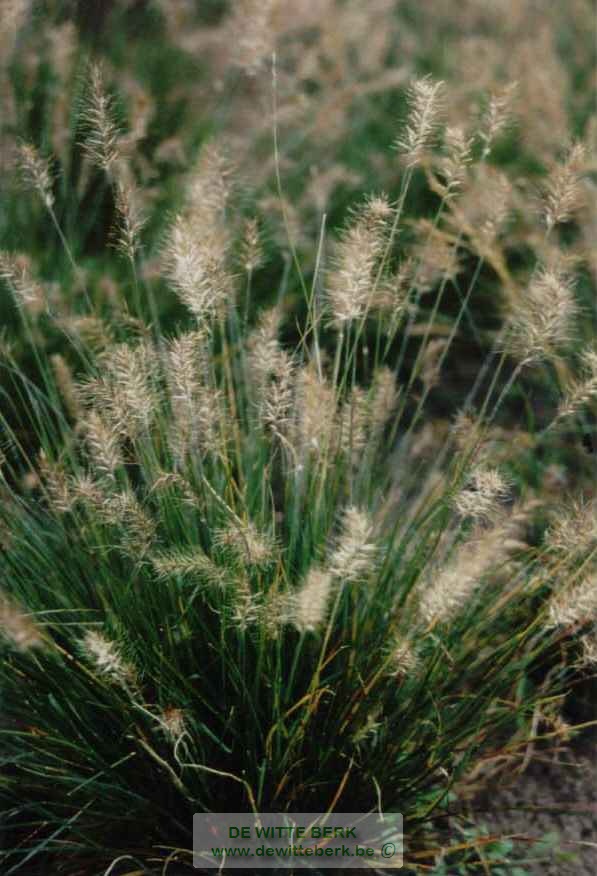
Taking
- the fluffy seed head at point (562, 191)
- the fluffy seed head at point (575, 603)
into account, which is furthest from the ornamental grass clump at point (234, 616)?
the fluffy seed head at point (562, 191)

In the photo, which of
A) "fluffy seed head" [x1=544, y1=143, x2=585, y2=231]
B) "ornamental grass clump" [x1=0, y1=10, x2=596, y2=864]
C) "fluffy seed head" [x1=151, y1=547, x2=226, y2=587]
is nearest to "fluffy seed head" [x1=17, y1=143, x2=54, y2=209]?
"ornamental grass clump" [x1=0, y1=10, x2=596, y2=864]

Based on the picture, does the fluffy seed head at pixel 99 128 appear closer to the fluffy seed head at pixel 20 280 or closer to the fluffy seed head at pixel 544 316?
the fluffy seed head at pixel 20 280

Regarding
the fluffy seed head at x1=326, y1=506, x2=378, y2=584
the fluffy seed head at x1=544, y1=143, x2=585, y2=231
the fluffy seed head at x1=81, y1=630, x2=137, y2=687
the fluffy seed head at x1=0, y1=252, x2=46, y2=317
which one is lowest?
the fluffy seed head at x1=81, y1=630, x2=137, y2=687

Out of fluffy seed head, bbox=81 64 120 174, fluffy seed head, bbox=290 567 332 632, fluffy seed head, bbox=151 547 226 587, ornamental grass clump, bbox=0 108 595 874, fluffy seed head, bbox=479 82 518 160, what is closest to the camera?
fluffy seed head, bbox=290 567 332 632

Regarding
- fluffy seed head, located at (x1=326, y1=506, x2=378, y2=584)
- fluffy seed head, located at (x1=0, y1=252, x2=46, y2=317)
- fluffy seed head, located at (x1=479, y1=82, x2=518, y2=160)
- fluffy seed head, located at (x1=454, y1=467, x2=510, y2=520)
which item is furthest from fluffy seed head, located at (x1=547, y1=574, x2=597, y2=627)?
fluffy seed head, located at (x1=0, y1=252, x2=46, y2=317)

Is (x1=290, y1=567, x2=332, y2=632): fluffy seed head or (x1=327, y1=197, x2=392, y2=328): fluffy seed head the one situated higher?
(x1=327, y1=197, x2=392, y2=328): fluffy seed head

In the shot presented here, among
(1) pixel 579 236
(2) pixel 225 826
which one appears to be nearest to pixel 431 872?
(2) pixel 225 826

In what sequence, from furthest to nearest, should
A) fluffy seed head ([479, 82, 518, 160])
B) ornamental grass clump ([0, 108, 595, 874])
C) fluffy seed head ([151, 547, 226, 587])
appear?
fluffy seed head ([479, 82, 518, 160]) → ornamental grass clump ([0, 108, 595, 874]) → fluffy seed head ([151, 547, 226, 587])

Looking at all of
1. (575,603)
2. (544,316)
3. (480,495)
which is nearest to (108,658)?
(480,495)

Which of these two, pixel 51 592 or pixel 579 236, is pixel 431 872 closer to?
pixel 51 592

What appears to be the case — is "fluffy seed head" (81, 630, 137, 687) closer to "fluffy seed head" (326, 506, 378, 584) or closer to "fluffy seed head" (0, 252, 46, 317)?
"fluffy seed head" (326, 506, 378, 584)

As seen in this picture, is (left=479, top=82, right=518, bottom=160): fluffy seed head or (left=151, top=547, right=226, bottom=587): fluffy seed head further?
(left=479, top=82, right=518, bottom=160): fluffy seed head

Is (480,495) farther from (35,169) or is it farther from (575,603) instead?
(35,169)
